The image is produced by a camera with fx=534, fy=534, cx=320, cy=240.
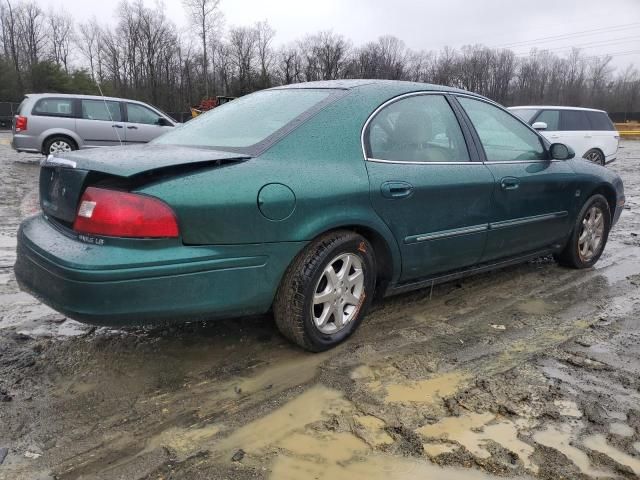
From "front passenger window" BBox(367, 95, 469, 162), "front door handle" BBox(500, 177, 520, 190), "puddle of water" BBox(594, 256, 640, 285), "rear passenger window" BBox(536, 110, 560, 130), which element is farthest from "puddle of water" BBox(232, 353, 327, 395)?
"rear passenger window" BBox(536, 110, 560, 130)

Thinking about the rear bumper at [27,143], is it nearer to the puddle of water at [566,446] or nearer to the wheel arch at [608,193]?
the wheel arch at [608,193]

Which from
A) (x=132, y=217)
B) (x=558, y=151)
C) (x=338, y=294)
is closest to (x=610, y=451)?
(x=338, y=294)

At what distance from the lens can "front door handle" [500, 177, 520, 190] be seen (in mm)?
3814

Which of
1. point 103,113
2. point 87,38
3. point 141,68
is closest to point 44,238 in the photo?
point 103,113

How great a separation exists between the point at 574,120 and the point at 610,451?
11166mm

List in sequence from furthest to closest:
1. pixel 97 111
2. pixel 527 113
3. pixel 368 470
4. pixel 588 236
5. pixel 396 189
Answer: pixel 97 111
pixel 527 113
pixel 588 236
pixel 396 189
pixel 368 470

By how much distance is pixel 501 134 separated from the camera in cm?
409

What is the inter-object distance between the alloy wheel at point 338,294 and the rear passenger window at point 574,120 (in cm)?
1013

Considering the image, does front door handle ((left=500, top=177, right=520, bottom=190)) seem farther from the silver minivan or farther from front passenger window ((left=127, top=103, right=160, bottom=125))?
front passenger window ((left=127, top=103, right=160, bottom=125))

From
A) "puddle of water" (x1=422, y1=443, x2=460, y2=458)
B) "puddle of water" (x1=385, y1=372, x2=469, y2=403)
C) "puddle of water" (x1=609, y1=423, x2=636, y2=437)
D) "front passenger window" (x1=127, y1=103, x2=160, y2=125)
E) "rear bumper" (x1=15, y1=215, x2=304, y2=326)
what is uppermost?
"front passenger window" (x1=127, y1=103, x2=160, y2=125)

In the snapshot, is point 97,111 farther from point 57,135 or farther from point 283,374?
point 283,374

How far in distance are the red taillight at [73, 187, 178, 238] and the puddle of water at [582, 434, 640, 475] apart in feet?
6.63

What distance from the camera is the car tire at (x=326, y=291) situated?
9.25ft

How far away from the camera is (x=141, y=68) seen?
185 ft
